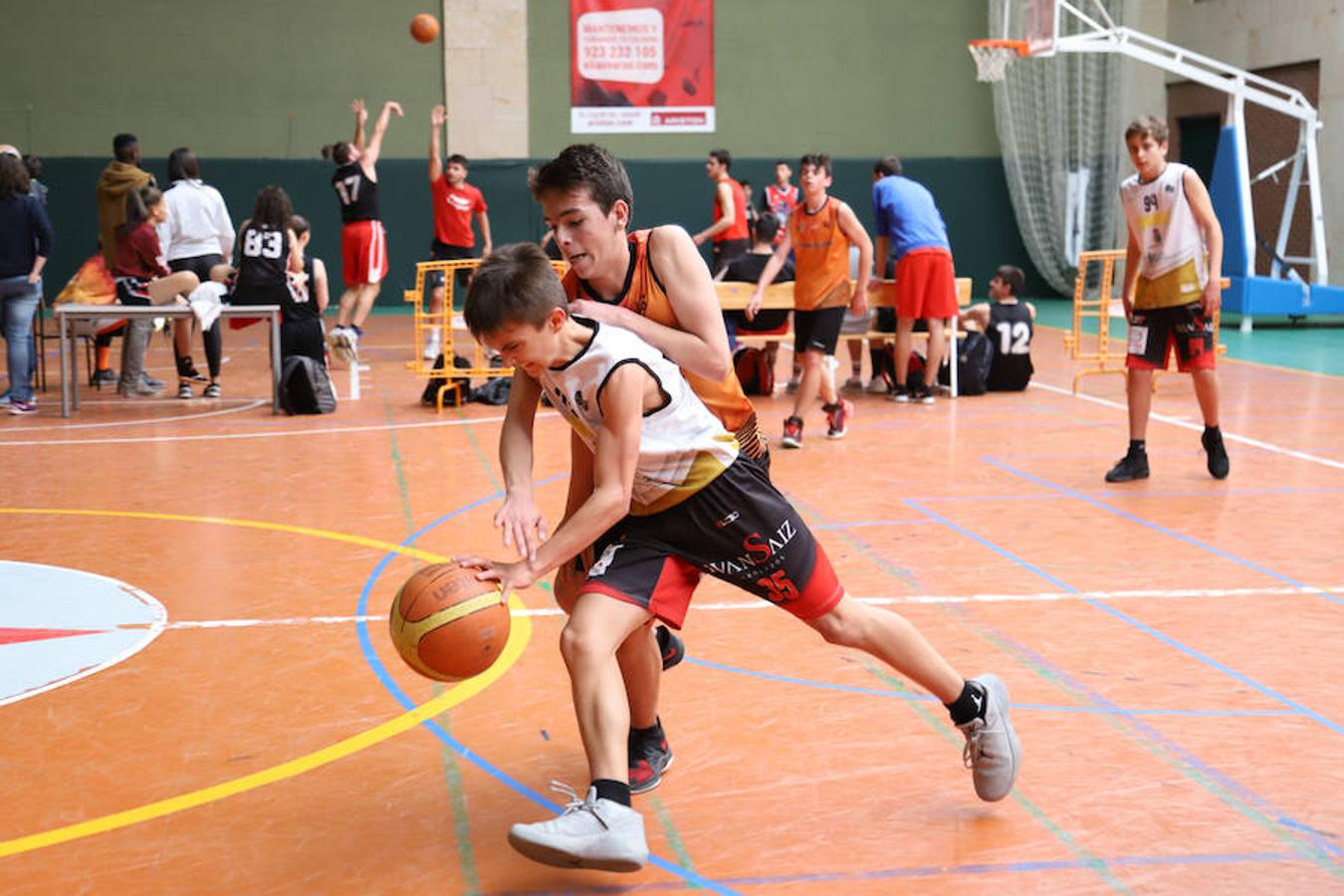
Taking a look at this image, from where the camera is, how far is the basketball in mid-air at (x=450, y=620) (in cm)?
334

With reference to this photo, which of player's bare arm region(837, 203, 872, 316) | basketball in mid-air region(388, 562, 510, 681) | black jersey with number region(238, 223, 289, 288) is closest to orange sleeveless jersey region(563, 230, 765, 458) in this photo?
basketball in mid-air region(388, 562, 510, 681)

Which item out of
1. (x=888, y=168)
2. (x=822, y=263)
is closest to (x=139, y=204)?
(x=822, y=263)

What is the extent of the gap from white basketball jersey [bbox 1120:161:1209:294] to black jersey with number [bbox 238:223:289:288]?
21.2 ft

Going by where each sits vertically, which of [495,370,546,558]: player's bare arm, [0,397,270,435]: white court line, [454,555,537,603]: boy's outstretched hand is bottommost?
[0,397,270,435]: white court line

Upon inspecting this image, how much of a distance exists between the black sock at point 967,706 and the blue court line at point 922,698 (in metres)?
0.80

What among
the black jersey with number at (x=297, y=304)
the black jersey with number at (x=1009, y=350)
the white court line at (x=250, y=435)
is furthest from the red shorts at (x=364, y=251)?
the black jersey with number at (x=1009, y=350)

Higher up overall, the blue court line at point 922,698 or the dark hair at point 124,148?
the dark hair at point 124,148

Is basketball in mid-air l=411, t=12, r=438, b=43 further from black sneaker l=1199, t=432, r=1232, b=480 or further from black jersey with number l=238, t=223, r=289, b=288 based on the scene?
black sneaker l=1199, t=432, r=1232, b=480

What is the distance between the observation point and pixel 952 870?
327cm

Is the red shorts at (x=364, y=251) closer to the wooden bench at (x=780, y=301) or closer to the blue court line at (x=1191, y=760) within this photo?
the wooden bench at (x=780, y=301)

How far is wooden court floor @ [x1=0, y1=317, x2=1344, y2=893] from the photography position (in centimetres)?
336

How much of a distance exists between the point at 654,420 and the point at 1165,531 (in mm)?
4111

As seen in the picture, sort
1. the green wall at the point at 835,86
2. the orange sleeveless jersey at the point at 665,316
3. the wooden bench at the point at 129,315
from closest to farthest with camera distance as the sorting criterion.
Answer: the orange sleeveless jersey at the point at 665,316
the wooden bench at the point at 129,315
the green wall at the point at 835,86

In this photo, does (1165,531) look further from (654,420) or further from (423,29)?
(423,29)
